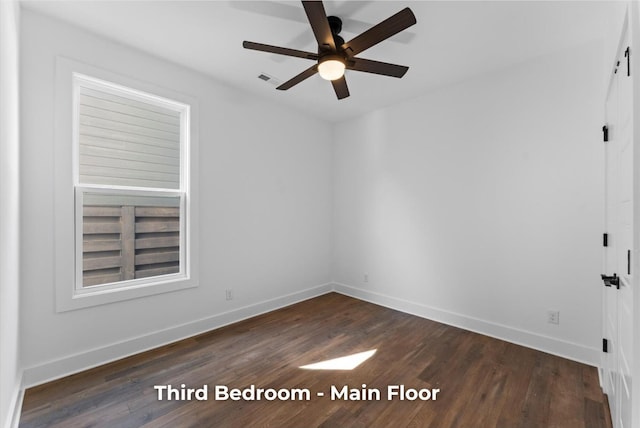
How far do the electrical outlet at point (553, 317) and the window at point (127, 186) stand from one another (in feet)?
11.9

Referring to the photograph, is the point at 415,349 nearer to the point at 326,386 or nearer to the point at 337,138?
the point at 326,386

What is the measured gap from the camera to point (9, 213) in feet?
5.42

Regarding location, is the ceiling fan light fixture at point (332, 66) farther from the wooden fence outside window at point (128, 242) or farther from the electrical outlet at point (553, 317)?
the electrical outlet at point (553, 317)

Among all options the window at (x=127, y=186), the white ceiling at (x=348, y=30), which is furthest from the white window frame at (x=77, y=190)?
the white ceiling at (x=348, y=30)

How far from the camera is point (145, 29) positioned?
2.31 metres

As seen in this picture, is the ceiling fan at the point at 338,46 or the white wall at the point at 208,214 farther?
the white wall at the point at 208,214

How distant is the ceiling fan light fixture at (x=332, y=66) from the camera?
195 centimetres

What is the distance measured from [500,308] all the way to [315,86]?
3.18 meters

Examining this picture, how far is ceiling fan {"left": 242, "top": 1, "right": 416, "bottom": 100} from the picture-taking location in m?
1.60

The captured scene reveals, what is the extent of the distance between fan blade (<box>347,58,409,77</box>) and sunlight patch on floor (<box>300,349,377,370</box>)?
93.6 inches

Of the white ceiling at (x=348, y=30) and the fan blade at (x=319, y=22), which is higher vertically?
the white ceiling at (x=348, y=30)

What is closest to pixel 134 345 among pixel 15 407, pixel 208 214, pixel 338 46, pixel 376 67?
pixel 15 407

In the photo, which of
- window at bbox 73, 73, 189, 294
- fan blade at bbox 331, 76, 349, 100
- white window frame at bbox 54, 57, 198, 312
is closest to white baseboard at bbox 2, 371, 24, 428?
white window frame at bbox 54, 57, 198, 312

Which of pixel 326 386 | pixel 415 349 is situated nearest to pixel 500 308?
pixel 415 349
